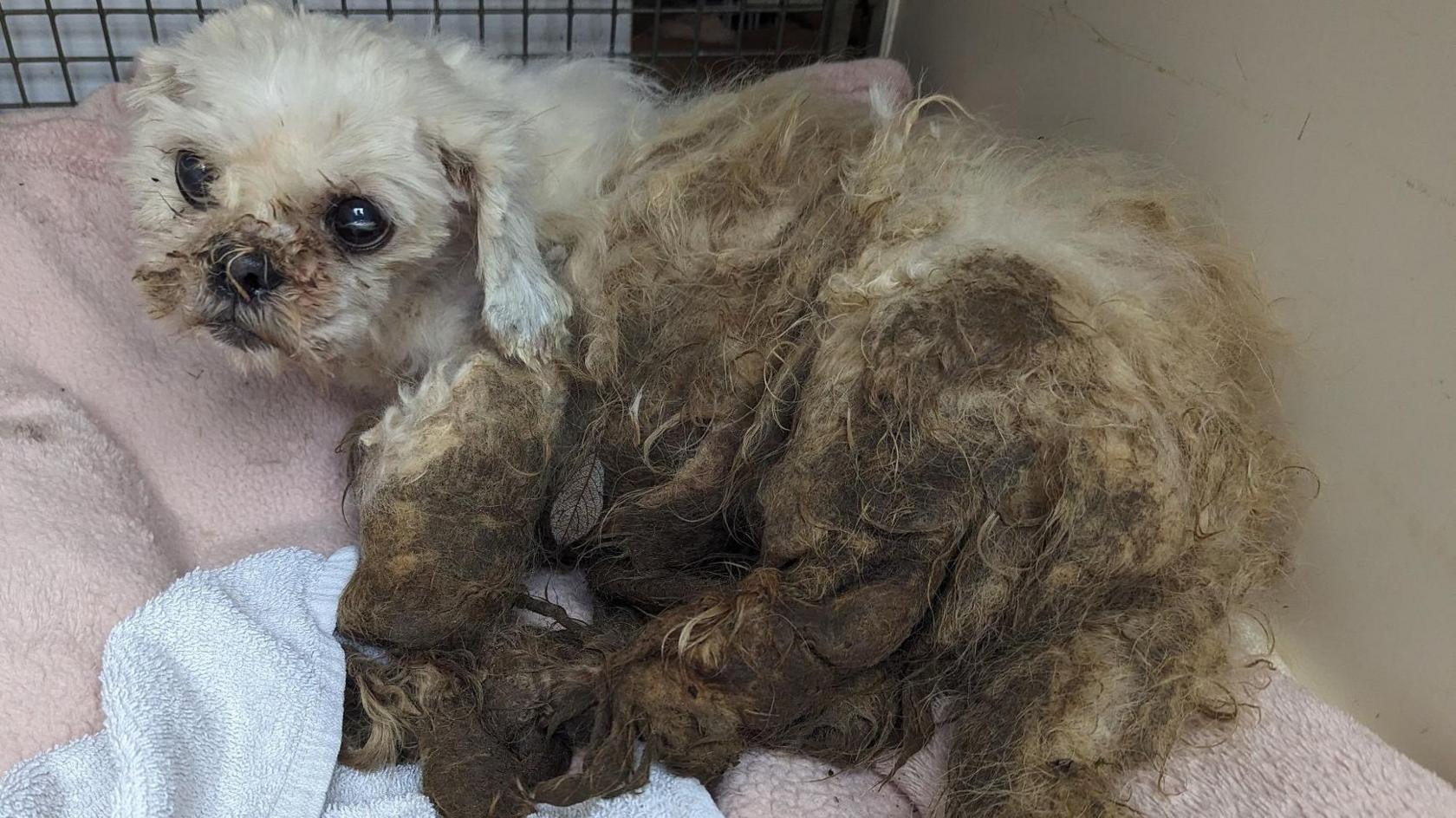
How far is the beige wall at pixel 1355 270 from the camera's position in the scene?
45.1 inches

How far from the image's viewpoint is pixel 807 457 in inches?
46.6

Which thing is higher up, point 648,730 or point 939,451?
point 939,451

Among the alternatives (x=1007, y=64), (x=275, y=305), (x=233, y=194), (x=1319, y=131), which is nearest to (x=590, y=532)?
(x=275, y=305)

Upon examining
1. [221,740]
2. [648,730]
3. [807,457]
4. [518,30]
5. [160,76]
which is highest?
[160,76]

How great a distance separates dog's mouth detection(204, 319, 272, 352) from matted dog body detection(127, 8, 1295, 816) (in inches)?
0.7

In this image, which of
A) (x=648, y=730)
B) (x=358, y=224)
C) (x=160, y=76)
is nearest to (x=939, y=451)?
(x=648, y=730)

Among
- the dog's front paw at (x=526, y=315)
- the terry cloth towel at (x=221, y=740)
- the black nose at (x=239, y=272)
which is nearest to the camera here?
the terry cloth towel at (x=221, y=740)

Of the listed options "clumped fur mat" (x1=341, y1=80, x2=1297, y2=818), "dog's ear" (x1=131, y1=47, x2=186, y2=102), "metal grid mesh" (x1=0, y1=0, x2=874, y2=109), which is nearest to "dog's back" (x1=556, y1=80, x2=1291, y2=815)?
"clumped fur mat" (x1=341, y1=80, x2=1297, y2=818)

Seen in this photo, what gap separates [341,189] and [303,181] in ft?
0.14

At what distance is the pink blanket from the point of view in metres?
1.17

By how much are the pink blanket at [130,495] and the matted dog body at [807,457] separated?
8 cm

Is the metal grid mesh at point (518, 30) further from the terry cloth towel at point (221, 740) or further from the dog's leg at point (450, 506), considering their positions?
the terry cloth towel at point (221, 740)

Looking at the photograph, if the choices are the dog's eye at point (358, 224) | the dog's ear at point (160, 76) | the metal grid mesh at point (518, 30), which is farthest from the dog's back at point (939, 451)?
the metal grid mesh at point (518, 30)

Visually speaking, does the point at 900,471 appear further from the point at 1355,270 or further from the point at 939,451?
the point at 1355,270
